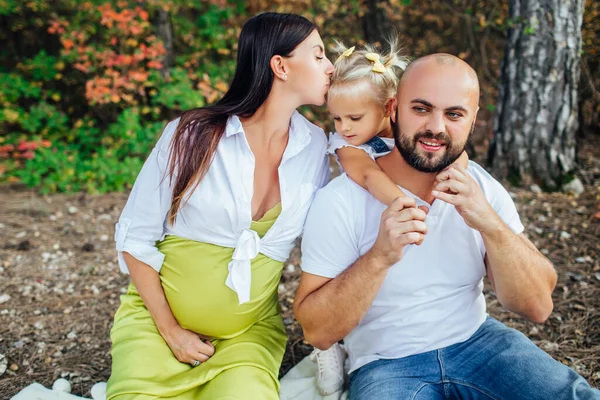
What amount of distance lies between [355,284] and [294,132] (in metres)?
0.82

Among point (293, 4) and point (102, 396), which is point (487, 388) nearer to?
point (102, 396)

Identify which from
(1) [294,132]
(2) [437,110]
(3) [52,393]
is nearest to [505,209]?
(2) [437,110]

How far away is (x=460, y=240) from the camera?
6.83ft

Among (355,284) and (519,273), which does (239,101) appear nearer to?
(355,284)

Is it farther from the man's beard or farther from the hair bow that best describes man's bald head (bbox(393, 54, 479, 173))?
the hair bow

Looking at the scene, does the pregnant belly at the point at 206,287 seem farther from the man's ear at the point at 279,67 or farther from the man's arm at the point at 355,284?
the man's ear at the point at 279,67

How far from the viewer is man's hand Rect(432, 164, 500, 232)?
1837 millimetres

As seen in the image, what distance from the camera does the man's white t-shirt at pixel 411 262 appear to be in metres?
2.08

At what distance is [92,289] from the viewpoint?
3.51 m

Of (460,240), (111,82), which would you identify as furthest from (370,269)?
(111,82)

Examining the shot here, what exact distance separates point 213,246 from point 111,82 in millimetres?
4168

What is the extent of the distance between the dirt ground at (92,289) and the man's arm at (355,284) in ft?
2.76

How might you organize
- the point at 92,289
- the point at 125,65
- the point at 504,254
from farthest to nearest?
the point at 125,65, the point at 92,289, the point at 504,254

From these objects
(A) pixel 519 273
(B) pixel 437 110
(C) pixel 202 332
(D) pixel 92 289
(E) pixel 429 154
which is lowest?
(D) pixel 92 289
